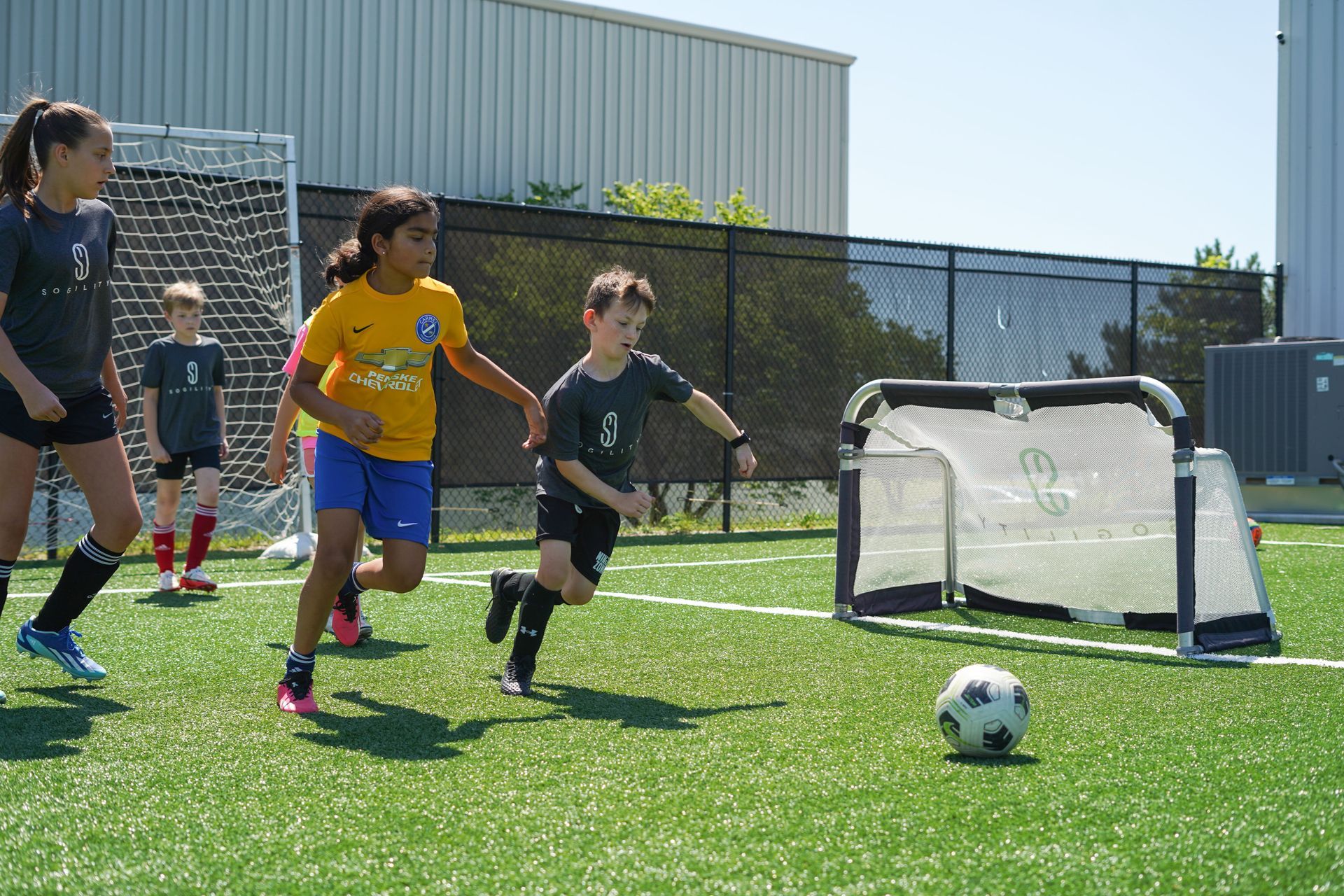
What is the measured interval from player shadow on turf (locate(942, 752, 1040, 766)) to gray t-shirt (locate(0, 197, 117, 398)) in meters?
2.98

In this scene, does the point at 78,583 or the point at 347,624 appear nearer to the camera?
the point at 78,583

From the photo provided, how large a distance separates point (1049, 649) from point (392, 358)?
292cm

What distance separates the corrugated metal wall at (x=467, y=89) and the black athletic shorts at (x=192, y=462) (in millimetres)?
13245

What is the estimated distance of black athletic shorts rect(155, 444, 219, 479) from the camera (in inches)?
279

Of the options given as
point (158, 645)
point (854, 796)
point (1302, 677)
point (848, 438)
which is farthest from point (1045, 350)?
point (854, 796)

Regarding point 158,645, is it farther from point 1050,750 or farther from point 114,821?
point 1050,750

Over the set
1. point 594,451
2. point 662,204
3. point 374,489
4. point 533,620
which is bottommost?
point 533,620

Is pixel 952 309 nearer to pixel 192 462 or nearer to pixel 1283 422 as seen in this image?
pixel 1283 422

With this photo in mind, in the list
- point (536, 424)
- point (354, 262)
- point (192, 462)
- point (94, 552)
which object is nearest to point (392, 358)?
point (354, 262)

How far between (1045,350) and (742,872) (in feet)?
39.3

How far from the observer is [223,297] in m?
10.1

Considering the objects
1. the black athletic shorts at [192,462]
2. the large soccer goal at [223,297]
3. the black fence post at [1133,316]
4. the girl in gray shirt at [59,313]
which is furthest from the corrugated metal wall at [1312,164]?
the girl in gray shirt at [59,313]

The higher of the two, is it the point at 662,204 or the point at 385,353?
the point at 662,204

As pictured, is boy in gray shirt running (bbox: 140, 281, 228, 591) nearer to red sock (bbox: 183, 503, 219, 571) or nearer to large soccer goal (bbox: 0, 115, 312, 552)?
red sock (bbox: 183, 503, 219, 571)
